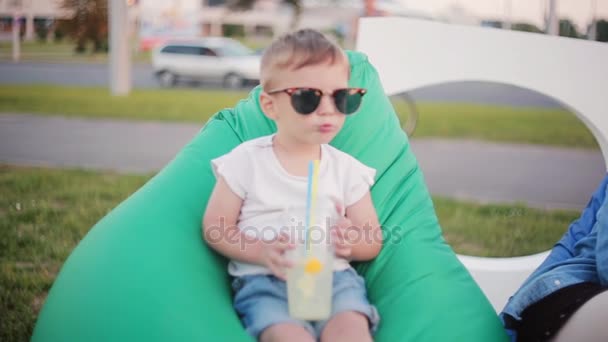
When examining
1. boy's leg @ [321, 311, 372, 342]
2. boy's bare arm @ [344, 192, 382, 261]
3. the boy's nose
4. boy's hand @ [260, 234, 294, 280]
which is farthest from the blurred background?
boy's leg @ [321, 311, 372, 342]

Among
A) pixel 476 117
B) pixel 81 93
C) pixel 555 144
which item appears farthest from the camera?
pixel 81 93

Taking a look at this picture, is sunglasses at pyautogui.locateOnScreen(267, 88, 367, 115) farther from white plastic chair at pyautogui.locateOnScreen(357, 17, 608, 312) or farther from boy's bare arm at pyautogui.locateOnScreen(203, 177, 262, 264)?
white plastic chair at pyautogui.locateOnScreen(357, 17, 608, 312)

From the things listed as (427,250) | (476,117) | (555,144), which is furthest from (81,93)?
(427,250)

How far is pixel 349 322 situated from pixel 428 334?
28 centimetres

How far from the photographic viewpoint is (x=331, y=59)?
79.4 inches

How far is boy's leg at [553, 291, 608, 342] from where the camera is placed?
6.03 feet

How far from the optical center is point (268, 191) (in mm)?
2096

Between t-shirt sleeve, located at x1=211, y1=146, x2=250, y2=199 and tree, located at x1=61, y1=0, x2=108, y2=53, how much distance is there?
49.3 ft

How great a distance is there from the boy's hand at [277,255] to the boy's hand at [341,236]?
13 cm

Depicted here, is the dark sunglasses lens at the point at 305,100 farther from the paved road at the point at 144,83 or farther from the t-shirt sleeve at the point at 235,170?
the paved road at the point at 144,83

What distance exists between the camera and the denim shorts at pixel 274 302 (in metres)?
1.93

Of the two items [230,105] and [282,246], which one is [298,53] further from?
[230,105]

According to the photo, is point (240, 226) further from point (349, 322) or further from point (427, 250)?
point (427, 250)

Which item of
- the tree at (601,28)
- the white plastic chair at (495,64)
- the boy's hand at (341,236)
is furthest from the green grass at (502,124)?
the boy's hand at (341,236)
